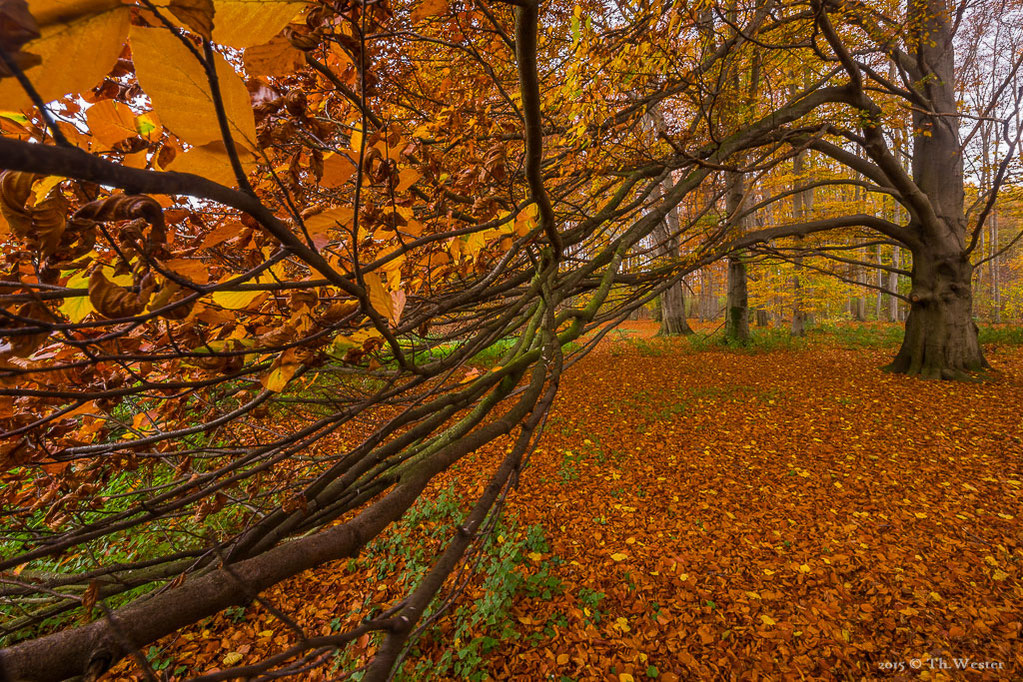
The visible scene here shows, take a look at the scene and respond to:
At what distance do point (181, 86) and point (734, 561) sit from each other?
3572 mm

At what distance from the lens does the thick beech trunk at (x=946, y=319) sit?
5.81 m

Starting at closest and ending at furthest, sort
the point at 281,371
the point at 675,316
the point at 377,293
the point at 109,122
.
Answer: the point at 109,122, the point at 377,293, the point at 281,371, the point at 675,316

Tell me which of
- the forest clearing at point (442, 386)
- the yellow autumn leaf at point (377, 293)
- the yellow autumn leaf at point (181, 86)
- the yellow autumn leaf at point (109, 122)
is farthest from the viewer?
the yellow autumn leaf at point (377, 293)

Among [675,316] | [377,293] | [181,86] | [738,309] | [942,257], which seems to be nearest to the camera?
[181,86]

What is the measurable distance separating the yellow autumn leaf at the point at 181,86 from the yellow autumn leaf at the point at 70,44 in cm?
7

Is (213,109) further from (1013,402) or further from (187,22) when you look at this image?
(1013,402)

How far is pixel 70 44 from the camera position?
12.2 inches

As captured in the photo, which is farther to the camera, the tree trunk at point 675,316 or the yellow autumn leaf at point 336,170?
the tree trunk at point 675,316

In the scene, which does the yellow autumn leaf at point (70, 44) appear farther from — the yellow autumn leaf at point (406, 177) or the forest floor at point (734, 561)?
the forest floor at point (734, 561)

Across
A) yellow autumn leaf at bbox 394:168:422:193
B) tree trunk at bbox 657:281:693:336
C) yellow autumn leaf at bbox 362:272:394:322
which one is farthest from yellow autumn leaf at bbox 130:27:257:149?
tree trunk at bbox 657:281:693:336

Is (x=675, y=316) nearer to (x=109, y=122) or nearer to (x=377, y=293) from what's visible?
(x=377, y=293)

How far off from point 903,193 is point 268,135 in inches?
291

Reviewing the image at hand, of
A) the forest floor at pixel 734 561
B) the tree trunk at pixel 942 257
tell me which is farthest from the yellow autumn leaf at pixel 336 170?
the tree trunk at pixel 942 257

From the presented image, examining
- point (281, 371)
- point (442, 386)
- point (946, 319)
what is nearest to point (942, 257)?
point (946, 319)
